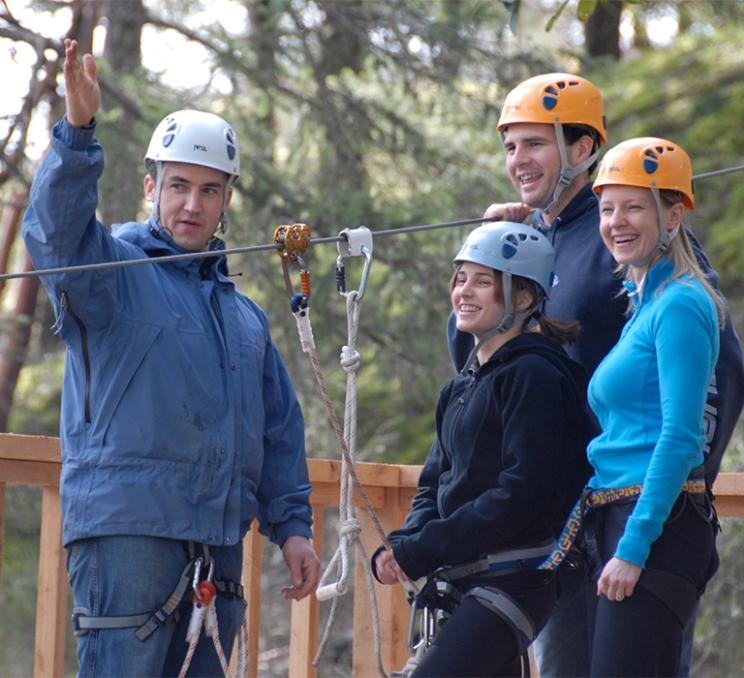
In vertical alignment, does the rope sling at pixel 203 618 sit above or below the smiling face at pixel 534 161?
below

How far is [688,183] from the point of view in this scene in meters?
3.23

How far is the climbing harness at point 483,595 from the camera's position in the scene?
3146mm

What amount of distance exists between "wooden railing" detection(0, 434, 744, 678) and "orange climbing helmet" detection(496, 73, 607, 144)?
4.11 feet

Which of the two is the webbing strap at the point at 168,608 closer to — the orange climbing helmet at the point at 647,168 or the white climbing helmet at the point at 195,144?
the white climbing helmet at the point at 195,144

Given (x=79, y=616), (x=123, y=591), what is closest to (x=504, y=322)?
(x=123, y=591)

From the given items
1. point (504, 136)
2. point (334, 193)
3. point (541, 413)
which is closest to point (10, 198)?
point (334, 193)

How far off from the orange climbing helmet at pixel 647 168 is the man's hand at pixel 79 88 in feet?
4.23

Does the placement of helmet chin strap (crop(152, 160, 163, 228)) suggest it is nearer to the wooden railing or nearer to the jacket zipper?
the jacket zipper

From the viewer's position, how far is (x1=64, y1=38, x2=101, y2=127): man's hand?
2857 millimetres

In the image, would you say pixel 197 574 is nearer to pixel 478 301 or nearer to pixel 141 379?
pixel 141 379

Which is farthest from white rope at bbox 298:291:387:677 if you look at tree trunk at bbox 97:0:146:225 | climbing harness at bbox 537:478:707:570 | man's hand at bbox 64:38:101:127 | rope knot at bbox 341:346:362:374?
tree trunk at bbox 97:0:146:225

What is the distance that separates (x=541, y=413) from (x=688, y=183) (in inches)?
28.0

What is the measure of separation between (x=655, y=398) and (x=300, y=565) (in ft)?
3.51

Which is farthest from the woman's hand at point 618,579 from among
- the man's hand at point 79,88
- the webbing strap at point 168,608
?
the man's hand at point 79,88
